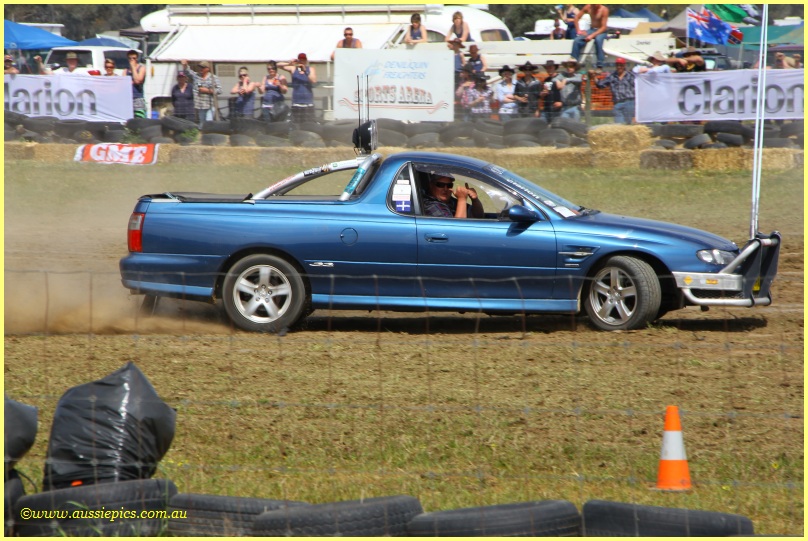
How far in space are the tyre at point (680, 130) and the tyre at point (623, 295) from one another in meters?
10.7

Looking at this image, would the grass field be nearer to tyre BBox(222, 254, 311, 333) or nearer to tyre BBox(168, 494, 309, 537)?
tyre BBox(222, 254, 311, 333)

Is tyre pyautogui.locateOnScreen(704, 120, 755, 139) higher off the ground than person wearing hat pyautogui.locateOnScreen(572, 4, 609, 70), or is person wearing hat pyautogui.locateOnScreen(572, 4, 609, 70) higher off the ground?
person wearing hat pyautogui.locateOnScreen(572, 4, 609, 70)

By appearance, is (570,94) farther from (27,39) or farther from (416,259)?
(27,39)

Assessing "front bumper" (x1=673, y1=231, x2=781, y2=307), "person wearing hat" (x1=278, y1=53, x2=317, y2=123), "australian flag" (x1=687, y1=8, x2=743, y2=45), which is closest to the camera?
"front bumper" (x1=673, y1=231, x2=781, y2=307)

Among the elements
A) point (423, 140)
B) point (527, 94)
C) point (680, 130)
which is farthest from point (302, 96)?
point (680, 130)

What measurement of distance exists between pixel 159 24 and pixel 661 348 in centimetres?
2679

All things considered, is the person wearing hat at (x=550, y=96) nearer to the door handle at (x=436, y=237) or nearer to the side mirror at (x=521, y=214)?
the side mirror at (x=521, y=214)

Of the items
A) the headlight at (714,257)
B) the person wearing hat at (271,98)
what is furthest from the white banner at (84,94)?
the headlight at (714,257)

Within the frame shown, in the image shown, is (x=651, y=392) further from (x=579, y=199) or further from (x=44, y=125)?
(x=44, y=125)

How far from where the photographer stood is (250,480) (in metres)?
5.35

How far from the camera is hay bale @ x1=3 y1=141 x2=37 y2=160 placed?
2022 centimetres

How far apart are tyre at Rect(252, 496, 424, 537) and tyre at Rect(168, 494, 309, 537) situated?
0.10 metres

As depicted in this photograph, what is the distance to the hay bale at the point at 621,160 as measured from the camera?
18.5 meters

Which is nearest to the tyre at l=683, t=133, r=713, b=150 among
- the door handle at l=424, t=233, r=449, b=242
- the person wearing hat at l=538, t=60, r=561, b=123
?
the person wearing hat at l=538, t=60, r=561, b=123
